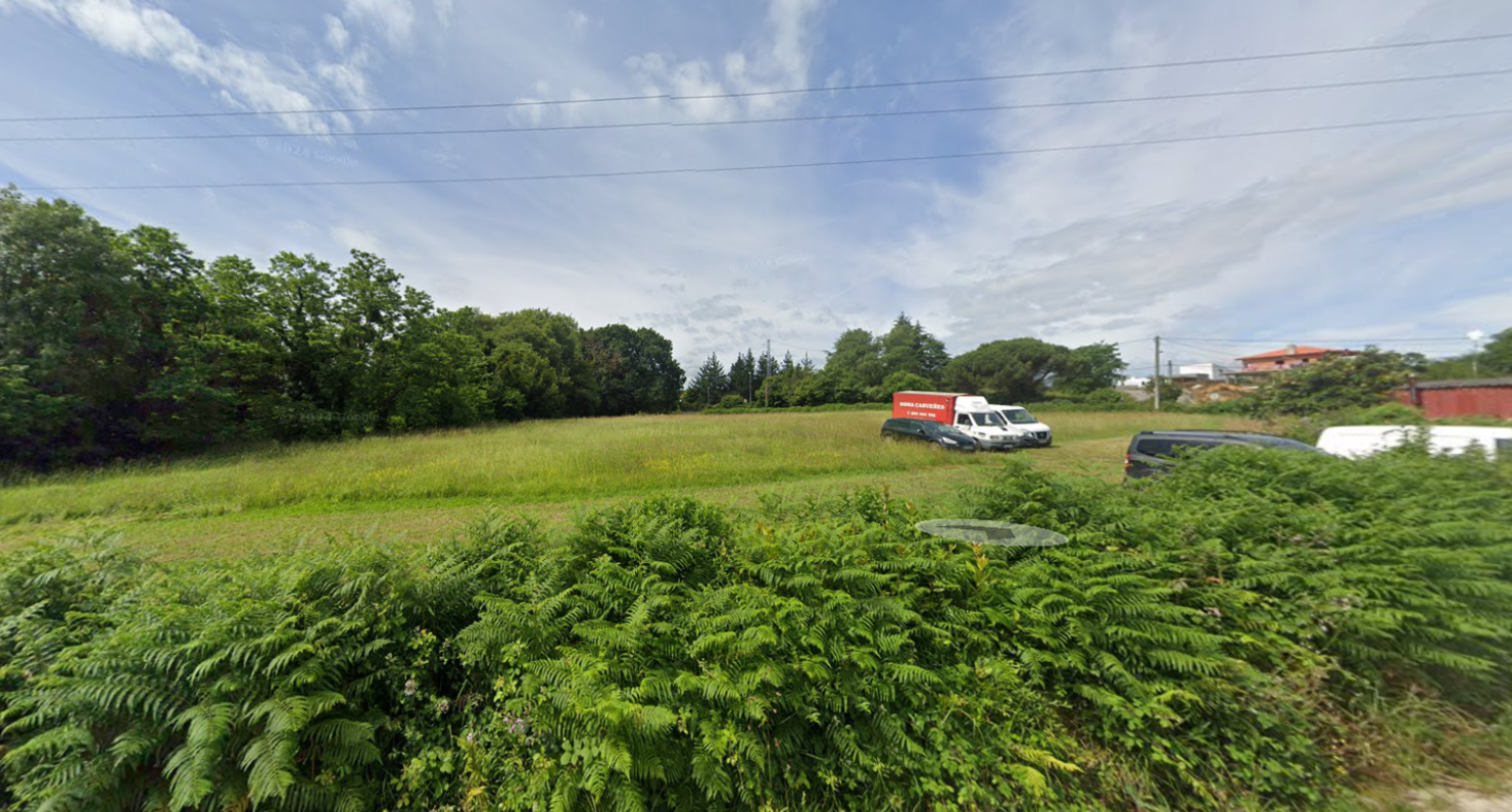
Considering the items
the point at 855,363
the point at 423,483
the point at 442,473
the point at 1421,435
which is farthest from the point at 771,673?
the point at 855,363

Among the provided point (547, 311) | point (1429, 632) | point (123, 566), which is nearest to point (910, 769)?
point (1429, 632)

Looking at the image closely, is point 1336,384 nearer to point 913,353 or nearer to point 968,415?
point 968,415

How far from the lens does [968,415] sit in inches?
747

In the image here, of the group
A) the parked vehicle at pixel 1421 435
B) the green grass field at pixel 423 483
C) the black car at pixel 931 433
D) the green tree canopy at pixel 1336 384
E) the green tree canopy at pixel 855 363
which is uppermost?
the green tree canopy at pixel 855 363

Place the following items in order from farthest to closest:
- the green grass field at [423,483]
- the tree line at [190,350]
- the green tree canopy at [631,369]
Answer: the green tree canopy at [631,369], the tree line at [190,350], the green grass field at [423,483]

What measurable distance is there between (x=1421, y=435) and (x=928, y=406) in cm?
1587

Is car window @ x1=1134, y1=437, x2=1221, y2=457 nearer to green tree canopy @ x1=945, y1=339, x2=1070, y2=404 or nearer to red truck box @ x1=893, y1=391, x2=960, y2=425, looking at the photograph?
red truck box @ x1=893, y1=391, x2=960, y2=425

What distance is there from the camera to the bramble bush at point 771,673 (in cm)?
192

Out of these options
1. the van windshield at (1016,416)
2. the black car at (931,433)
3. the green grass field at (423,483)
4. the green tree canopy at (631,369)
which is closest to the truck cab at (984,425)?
the van windshield at (1016,416)

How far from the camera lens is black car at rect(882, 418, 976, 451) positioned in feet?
53.7

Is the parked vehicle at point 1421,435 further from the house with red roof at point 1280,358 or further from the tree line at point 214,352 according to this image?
the house with red roof at point 1280,358

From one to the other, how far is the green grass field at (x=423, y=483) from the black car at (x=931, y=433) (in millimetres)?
1004

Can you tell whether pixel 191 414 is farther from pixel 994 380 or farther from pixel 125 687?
pixel 994 380

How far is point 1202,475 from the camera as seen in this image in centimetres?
458
